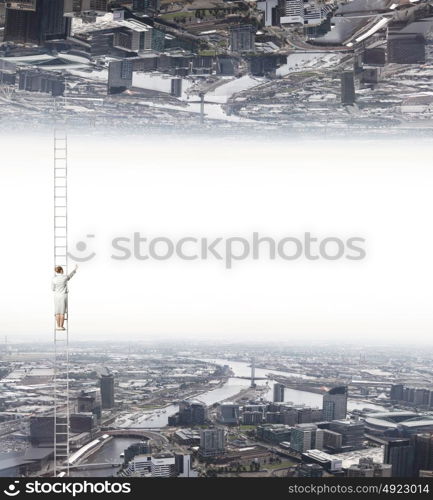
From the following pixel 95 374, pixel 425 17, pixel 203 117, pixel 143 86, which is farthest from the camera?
A: pixel 95 374

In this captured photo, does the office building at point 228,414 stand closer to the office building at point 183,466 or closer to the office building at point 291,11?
the office building at point 183,466

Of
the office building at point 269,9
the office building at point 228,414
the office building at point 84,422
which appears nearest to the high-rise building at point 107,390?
the office building at point 84,422

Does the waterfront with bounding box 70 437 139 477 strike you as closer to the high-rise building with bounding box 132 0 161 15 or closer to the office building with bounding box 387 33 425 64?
the high-rise building with bounding box 132 0 161 15

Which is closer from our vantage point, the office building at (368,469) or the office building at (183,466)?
the office building at (368,469)

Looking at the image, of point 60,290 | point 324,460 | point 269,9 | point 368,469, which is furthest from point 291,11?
point 324,460

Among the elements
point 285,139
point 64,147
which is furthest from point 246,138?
point 64,147

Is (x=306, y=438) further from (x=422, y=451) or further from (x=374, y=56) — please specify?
(x=374, y=56)

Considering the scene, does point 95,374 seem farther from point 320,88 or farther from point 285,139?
point 320,88
